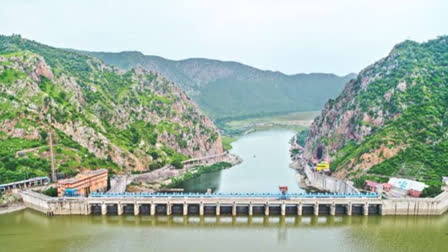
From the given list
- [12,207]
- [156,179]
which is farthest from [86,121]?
[12,207]

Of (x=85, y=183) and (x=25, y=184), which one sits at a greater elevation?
(x=85, y=183)

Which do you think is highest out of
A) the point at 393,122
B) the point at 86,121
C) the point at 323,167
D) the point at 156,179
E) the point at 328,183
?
the point at 393,122

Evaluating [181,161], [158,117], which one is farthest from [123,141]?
[158,117]

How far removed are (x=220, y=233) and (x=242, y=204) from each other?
12.5 m

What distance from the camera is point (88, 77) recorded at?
18200 cm

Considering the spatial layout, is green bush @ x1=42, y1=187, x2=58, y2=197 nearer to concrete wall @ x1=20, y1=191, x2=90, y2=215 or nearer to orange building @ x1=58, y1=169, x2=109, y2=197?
orange building @ x1=58, y1=169, x2=109, y2=197

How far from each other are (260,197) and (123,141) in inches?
2906

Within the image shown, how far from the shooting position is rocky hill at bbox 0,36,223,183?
107625 mm

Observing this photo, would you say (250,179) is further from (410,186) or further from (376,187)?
(410,186)

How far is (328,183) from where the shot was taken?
11012cm

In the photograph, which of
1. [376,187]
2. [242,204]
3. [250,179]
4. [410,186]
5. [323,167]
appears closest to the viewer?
[242,204]

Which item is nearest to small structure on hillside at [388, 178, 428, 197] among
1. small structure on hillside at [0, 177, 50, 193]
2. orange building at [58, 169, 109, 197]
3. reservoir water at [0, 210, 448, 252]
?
reservoir water at [0, 210, 448, 252]

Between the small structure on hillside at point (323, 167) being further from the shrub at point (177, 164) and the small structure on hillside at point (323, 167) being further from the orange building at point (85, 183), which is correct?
the orange building at point (85, 183)

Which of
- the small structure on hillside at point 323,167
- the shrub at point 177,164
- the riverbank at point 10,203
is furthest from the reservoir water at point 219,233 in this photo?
the shrub at point 177,164
